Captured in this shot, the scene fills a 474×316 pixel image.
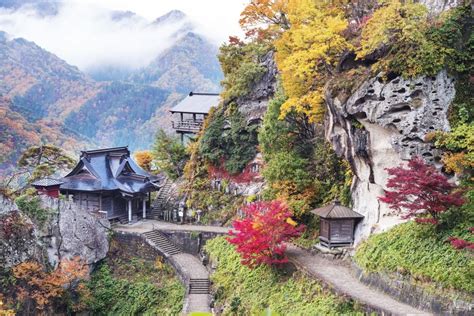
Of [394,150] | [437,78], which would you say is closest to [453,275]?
[394,150]

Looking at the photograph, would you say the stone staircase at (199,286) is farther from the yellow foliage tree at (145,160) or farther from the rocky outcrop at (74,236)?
the yellow foliage tree at (145,160)

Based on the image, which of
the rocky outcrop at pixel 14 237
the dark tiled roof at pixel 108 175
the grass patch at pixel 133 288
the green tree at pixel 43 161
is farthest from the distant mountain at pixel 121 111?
the rocky outcrop at pixel 14 237

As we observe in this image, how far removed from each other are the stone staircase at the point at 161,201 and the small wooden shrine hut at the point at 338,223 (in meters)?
16.1

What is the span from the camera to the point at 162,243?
3203 centimetres

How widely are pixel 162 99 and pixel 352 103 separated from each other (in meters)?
61.6

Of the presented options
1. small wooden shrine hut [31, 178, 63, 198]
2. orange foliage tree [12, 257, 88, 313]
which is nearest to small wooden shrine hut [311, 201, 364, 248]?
orange foliage tree [12, 257, 88, 313]

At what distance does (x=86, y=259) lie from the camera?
29.7m

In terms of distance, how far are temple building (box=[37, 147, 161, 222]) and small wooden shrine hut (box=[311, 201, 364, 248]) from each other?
15677 millimetres

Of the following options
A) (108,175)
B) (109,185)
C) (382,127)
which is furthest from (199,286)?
(382,127)

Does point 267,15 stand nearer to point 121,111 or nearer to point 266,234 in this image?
point 266,234

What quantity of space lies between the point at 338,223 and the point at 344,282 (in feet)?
12.5

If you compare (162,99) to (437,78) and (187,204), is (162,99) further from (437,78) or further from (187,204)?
(437,78)

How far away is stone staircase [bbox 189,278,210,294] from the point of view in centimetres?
2665

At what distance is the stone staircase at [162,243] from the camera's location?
31.5m
